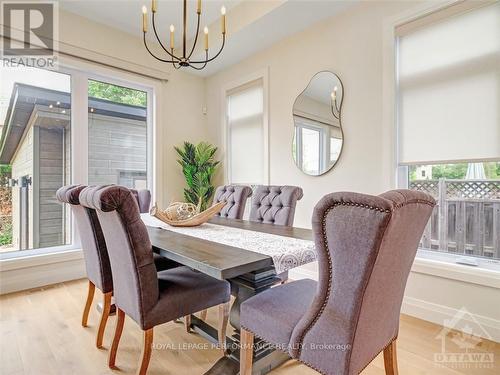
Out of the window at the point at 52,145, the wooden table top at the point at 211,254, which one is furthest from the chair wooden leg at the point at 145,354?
the window at the point at 52,145

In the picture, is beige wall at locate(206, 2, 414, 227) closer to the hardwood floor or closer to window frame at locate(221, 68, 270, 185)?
window frame at locate(221, 68, 270, 185)

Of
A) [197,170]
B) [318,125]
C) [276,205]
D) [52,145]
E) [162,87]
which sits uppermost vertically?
[162,87]

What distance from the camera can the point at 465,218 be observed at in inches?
83.5

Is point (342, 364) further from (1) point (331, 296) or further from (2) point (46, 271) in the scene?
(2) point (46, 271)

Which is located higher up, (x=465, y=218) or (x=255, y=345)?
(x=465, y=218)

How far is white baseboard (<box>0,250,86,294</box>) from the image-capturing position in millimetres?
2684

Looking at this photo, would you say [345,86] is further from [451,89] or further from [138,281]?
[138,281]

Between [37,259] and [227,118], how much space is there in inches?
110

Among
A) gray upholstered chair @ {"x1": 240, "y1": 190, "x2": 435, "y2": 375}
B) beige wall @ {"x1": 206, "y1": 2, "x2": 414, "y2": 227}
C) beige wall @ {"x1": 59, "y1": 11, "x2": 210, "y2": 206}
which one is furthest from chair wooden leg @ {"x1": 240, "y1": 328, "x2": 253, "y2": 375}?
beige wall @ {"x1": 59, "y1": 11, "x2": 210, "y2": 206}

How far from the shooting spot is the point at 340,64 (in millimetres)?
2699

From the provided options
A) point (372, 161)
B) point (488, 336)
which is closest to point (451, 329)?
point (488, 336)

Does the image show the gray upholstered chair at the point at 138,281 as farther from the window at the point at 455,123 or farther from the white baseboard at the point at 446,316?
the window at the point at 455,123

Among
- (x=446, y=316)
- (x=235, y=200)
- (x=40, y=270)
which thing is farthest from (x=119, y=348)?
(x=446, y=316)

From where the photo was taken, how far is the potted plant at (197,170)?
3.84m
